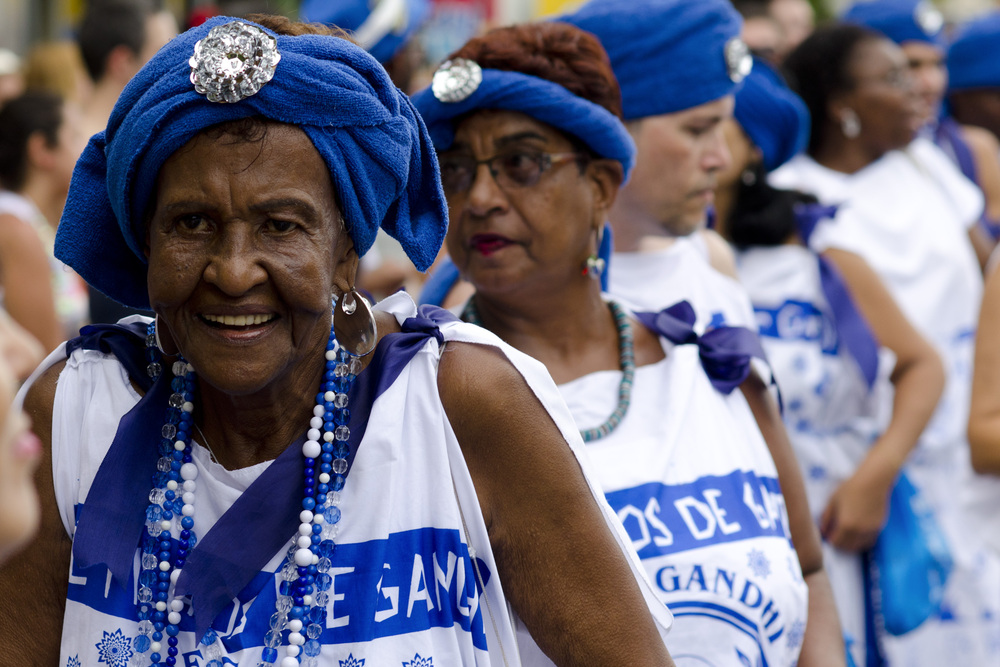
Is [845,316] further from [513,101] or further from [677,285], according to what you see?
[513,101]

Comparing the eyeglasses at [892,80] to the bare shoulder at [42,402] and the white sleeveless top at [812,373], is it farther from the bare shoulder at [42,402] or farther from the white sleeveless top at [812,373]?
the bare shoulder at [42,402]

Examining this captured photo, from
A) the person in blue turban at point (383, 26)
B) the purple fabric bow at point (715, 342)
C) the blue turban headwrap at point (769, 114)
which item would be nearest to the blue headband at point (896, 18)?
the blue turban headwrap at point (769, 114)

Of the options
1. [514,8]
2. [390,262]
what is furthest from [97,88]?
[514,8]

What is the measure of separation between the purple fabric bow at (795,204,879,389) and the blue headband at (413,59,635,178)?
1.69 m

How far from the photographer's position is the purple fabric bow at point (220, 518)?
2.08 m

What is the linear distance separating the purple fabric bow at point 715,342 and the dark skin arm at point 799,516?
9 cm

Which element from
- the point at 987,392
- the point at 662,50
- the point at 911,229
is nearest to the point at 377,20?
the point at 662,50

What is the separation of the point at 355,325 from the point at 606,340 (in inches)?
37.8

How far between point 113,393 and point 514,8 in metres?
10.3

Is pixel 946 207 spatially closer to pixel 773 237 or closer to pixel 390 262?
pixel 773 237

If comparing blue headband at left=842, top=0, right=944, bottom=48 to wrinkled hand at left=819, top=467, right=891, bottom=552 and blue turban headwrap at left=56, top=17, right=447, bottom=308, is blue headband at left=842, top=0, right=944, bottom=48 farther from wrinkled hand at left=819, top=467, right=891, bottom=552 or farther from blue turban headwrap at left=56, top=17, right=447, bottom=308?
blue turban headwrap at left=56, top=17, right=447, bottom=308

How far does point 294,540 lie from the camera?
213 cm

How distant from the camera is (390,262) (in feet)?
16.3

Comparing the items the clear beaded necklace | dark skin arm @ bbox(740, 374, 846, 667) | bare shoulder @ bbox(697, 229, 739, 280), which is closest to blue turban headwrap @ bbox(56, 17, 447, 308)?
the clear beaded necklace
